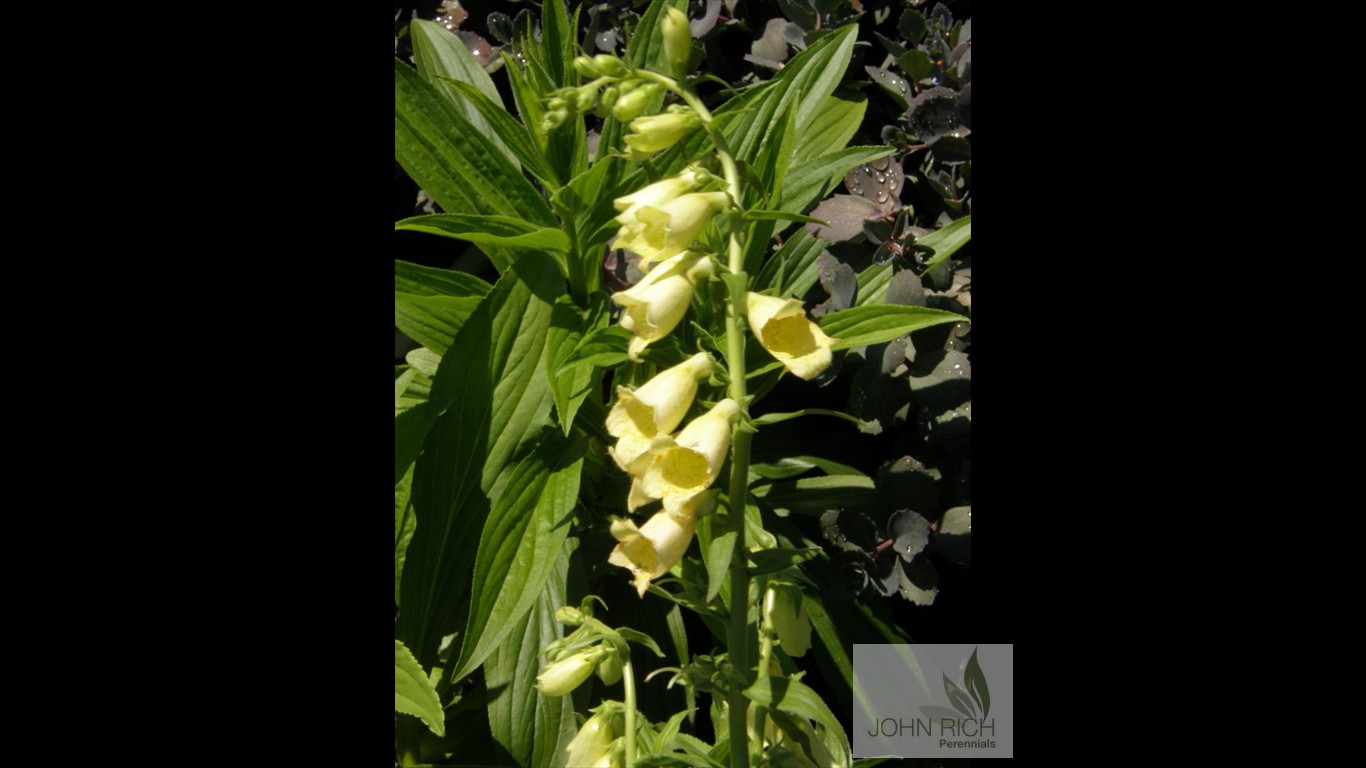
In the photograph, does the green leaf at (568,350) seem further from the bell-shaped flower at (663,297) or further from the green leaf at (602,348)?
the bell-shaped flower at (663,297)

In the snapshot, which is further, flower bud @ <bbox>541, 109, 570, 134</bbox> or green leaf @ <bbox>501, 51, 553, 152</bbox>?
green leaf @ <bbox>501, 51, 553, 152</bbox>

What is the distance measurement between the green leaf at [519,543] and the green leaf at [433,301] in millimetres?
159

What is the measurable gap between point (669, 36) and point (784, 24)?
0.32m

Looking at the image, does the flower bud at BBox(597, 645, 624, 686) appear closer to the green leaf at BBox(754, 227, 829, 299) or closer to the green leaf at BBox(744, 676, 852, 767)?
the green leaf at BBox(744, 676, 852, 767)

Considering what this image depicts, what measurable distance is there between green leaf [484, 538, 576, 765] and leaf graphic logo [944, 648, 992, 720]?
33cm

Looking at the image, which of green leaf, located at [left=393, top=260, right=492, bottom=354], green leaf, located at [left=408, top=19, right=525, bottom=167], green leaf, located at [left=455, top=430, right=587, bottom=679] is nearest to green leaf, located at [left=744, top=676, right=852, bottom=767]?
green leaf, located at [left=455, top=430, right=587, bottom=679]

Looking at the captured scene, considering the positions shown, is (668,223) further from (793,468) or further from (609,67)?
(793,468)

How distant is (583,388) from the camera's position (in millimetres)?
875

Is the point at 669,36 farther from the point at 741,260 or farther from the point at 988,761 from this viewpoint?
the point at 988,761

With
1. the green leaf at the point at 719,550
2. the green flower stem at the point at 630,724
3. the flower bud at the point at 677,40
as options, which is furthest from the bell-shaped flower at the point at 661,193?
the green flower stem at the point at 630,724

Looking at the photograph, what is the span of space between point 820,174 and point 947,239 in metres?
0.13

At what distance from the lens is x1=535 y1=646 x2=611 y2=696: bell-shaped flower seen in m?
0.72

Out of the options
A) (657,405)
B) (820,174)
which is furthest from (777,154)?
(657,405)

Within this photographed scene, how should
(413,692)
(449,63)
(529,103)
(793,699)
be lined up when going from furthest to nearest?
(449,63), (529,103), (413,692), (793,699)
